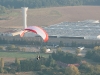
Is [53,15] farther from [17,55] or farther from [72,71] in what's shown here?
[72,71]

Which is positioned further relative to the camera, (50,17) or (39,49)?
(50,17)

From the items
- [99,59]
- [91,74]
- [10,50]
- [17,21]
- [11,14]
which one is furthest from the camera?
[11,14]

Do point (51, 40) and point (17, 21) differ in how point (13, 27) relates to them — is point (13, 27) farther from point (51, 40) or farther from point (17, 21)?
point (51, 40)

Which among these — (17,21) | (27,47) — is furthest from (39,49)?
(17,21)

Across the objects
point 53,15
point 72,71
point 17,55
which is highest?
point 53,15

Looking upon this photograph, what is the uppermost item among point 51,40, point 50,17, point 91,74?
point 50,17

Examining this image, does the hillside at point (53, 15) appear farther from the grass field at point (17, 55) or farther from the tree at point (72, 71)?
the tree at point (72, 71)

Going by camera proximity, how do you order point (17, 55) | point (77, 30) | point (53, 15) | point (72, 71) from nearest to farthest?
point (72, 71), point (17, 55), point (77, 30), point (53, 15)

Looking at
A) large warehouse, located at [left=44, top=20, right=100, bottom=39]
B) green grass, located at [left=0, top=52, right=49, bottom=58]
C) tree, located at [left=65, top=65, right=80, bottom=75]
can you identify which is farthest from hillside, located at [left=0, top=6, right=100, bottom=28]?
tree, located at [left=65, top=65, right=80, bottom=75]

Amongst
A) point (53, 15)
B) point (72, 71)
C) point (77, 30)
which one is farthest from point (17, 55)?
point (53, 15)
